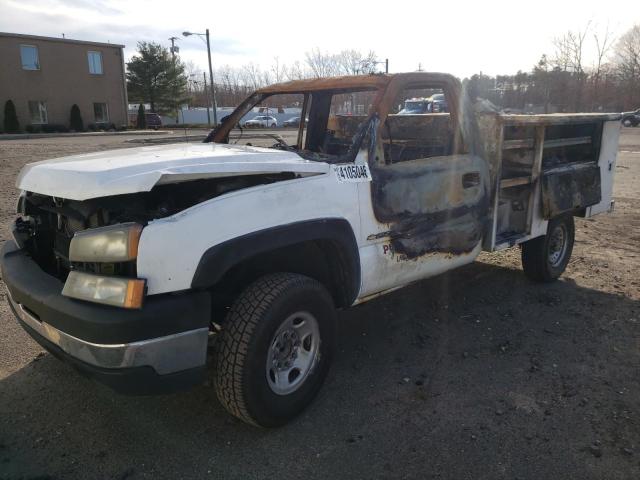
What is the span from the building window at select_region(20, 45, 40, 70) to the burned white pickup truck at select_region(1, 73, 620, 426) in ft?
122

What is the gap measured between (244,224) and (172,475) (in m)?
1.27

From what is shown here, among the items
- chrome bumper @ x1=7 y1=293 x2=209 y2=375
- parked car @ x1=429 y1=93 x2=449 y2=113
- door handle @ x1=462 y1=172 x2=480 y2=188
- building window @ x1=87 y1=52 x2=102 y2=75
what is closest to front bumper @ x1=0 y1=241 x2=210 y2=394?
chrome bumper @ x1=7 y1=293 x2=209 y2=375

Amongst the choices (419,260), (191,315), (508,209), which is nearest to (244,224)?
(191,315)

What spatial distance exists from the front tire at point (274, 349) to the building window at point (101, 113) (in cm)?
4077

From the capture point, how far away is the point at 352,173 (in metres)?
3.20

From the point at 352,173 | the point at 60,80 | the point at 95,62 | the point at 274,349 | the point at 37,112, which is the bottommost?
the point at 274,349

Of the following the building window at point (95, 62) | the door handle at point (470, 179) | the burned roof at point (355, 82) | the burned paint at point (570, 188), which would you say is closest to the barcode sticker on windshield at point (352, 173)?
the burned roof at point (355, 82)

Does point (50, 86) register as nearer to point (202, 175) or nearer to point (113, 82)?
point (113, 82)

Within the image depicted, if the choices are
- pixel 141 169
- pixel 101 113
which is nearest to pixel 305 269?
pixel 141 169

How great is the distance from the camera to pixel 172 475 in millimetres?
2578

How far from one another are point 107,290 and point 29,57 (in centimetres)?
3960

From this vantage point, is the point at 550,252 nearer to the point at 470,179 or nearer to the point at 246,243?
the point at 470,179

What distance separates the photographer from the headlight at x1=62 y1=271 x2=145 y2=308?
2334 millimetres

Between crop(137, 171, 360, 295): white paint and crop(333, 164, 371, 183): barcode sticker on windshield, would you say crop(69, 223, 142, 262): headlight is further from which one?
crop(333, 164, 371, 183): barcode sticker on windshield
